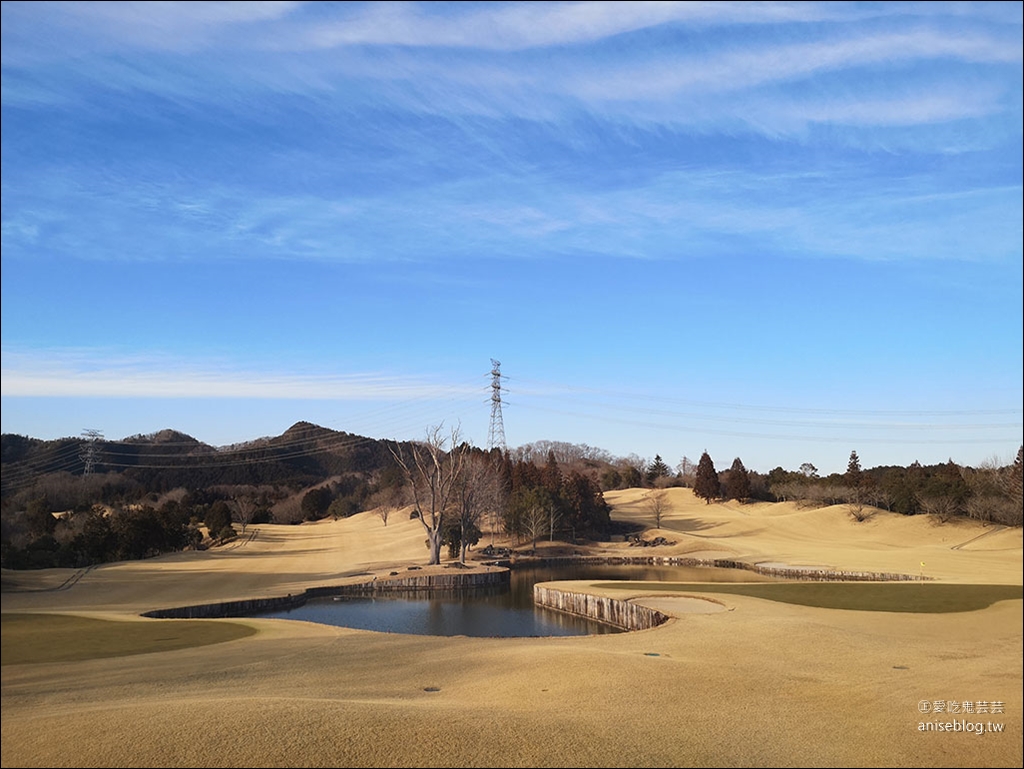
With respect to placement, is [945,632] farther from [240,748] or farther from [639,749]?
[240,748]

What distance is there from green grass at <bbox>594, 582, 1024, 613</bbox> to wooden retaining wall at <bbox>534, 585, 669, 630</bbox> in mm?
1857

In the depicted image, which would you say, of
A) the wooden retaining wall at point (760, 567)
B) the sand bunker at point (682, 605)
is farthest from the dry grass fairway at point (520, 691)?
the wooden retaining wall at point (760, 567)

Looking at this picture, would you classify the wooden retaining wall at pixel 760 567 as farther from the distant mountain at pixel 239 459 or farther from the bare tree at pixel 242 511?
the distant mountain at pixel 239 459

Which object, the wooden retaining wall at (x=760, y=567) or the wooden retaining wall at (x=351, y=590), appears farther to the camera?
the wooden retaining wall at (x=760, y=567)

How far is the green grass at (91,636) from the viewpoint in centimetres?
721

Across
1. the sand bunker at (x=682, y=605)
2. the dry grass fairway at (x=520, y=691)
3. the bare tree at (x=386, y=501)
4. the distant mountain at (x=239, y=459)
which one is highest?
the distant mountain at (x=239, y=459)

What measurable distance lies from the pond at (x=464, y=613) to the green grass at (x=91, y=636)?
8091 mm

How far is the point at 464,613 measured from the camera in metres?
32.9

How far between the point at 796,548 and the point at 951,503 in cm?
1169

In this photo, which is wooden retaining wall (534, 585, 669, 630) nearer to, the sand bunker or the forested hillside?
the sand bunker

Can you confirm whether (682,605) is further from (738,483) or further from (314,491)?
(314,491)


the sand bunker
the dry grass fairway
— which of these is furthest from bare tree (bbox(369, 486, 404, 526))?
the dry grass fairway

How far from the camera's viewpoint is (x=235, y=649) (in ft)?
56.0

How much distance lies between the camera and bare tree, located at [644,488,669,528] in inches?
2853
